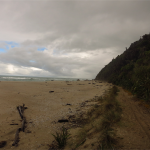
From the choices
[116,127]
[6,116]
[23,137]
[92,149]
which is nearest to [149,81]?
[116,127]

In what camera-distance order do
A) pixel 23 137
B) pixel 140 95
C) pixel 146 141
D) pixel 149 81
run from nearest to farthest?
pixel 146 141
pixel 23 137
pixel 149 81
pixel 140 95

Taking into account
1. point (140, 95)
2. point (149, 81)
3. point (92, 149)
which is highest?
point (149, 81)

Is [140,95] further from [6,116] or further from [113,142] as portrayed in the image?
A: [6,116]

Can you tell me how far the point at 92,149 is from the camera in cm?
316

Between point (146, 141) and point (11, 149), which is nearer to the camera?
point (146, 141)

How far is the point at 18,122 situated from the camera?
6098 millimetres

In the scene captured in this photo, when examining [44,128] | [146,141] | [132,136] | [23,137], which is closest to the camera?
[146,141]

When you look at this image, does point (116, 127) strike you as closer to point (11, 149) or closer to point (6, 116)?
point (11, 149)

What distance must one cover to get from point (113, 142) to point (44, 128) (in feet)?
12.1

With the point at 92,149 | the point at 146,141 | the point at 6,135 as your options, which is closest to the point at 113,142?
the point at 92,149

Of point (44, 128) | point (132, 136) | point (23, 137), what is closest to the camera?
point (132, 136)

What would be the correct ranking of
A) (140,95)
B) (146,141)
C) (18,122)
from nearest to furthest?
(146,141) < (18,122) < (140,95)

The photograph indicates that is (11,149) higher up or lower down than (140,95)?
lower down

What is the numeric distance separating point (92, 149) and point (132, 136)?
5.36ft
